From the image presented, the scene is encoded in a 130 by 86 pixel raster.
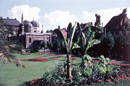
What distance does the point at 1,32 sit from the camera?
5.74m

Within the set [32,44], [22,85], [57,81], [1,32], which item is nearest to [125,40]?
[57,81]

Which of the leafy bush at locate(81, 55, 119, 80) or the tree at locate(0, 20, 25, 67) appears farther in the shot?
the leafy bush at locate(81, 55, 119, 80)

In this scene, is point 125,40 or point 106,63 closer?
point 106,63

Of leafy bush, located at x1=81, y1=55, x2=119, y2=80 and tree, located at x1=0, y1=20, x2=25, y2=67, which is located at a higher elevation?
tree, located at x1=0, y1=20, x2=25, y2=67

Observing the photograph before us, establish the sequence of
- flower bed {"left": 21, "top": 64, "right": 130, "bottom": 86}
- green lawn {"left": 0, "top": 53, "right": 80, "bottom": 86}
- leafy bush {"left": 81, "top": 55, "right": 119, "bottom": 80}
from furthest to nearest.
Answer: green lawn {"left": 0, "top": 53, "right": 80, "bottom": 86}
leafy bush {"left": 81, "top": 55, "right": 119, "bottom": 80}
flower bed {"left": 21, "top": 64, "right": 130, "bottom": 86}

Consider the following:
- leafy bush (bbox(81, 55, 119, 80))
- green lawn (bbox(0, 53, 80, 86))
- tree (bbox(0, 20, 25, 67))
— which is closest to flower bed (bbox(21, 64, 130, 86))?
leafy bush (bbox(81, 55, 119, 80))

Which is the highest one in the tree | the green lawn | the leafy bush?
the tree

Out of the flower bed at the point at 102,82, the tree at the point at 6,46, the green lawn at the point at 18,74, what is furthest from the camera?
the green lawn at the point at 18,74

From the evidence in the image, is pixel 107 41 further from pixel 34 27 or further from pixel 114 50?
pixel 34 27

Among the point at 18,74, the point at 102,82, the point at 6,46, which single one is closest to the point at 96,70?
the point at 102,82

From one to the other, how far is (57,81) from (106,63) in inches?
148

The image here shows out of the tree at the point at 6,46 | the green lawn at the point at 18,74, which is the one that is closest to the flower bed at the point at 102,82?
the green lawn at the point at 18,74

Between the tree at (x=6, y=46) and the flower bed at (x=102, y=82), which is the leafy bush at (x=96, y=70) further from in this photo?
the tree at (x=6, y=46)

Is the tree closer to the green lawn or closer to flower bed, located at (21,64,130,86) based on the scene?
the green lawn
